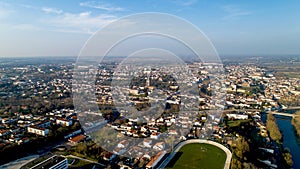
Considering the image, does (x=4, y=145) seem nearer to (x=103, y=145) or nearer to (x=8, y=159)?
(x=8, y=159)

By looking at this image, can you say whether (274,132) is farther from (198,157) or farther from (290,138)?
(198,157)

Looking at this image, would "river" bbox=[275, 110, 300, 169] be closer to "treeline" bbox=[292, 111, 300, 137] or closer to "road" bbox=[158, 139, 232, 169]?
"treeline" bbox=[292, 111, 300, 137]

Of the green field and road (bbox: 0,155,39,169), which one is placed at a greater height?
the green field

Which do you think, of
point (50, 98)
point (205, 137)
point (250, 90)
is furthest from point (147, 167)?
point (250, 90)

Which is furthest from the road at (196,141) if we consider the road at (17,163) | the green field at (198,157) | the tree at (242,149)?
the road at (17,163)

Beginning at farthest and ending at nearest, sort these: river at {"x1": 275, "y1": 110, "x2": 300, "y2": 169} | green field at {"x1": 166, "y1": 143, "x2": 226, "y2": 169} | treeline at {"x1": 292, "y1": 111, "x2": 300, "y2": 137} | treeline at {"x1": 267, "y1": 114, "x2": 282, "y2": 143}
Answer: treeline at {"x1": 292, "y1": 111, "x2": 300, "y2": 137}, treeline at {"x1": 267, "y1": 114, "x2": 282, "y2": 143}, river at {"x1": 275, "y1": 110, "x2": 300, "y2": 169}, green field at {"x1": 166, "y1": 143, "x2": 226, "y2": 169}

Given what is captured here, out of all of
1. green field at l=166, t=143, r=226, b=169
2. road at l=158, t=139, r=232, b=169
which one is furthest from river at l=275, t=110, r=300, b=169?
green field at l=166, t=143, r=226, b=169

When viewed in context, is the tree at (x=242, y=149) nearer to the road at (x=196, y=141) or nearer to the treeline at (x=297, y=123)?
the road at (x=196, y=141)
